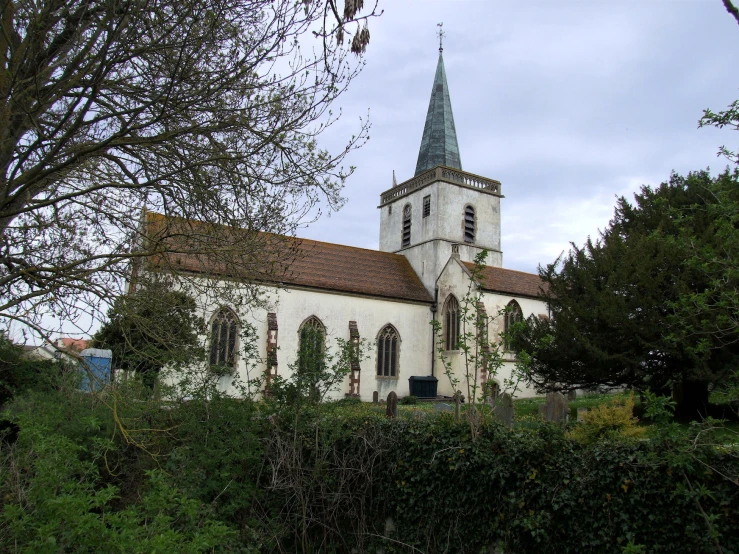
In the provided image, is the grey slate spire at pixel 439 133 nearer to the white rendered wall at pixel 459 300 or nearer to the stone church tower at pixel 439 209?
the stone church tower at pixel 439 209

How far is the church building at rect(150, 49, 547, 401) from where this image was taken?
80.0 feet

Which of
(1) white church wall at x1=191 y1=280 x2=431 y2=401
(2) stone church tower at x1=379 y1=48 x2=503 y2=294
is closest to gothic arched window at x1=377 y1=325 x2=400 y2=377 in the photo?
(1) white church wall at x1=191 y1=280 x2=431 y2=401

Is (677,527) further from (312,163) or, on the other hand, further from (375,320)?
(375,320)

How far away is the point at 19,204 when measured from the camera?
6367 mm

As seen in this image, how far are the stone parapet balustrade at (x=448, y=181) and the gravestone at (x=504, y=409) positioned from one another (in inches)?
978

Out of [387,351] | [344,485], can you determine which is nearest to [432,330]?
[387,351]

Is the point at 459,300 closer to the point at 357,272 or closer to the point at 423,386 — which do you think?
the point at 423,386

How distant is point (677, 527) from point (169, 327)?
5.76 metres

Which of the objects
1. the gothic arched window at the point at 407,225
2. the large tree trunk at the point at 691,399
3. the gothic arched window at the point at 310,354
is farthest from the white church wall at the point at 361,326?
the gothic arched window at the point at 310,354

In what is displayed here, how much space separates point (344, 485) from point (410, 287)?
21.6 metres

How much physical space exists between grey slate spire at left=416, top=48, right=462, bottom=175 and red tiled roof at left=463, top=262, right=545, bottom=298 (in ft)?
26.4

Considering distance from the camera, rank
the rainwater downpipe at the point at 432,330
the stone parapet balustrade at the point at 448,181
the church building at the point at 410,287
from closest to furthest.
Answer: the church building at the point at 410,287, the rainwater downpipe at the point at 432,330, the stone parapet balustrade at the point at 448,181

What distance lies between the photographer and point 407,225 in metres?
33.9

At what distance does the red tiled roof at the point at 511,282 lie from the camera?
2727 cm
